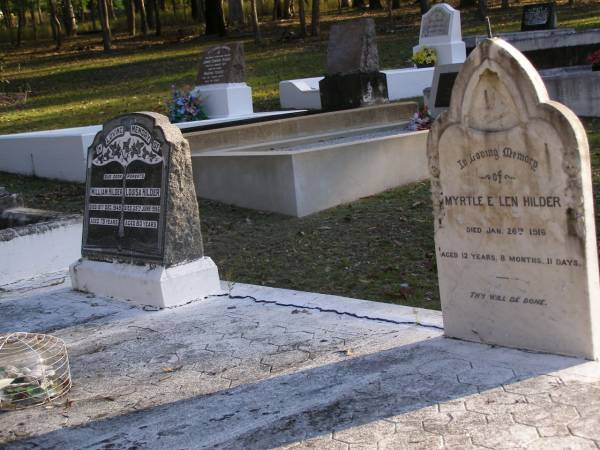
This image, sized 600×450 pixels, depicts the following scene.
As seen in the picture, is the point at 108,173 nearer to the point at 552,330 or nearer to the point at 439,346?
the point at 439,346

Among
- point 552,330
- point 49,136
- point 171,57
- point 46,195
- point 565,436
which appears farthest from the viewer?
point 171,57

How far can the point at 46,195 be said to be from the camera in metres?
12.9

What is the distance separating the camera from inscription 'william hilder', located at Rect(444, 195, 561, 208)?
471cm

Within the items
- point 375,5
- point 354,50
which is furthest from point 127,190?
point 375,5

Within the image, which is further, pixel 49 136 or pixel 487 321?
pixel 49 136

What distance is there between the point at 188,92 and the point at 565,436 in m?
15.3

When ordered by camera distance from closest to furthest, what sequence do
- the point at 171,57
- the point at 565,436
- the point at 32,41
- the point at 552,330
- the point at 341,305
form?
the point at 565,436 < the point at 552,330 < the point at 341,305 < the point at 171,57 < the point at 32,41

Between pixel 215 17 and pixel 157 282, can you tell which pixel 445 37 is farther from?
pixel 157 282

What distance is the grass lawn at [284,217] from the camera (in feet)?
27.2

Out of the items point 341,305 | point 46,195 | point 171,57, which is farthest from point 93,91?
point 341,305

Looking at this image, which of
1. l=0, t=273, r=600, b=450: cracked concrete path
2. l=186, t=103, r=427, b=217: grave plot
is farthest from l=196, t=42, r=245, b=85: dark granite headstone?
l=0, t=273, r=600, b=450: cracked concrete path

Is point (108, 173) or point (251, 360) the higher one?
point (108, 173)

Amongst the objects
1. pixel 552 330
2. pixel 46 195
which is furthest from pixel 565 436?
pixel 46 195

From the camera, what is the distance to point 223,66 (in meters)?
18.5
